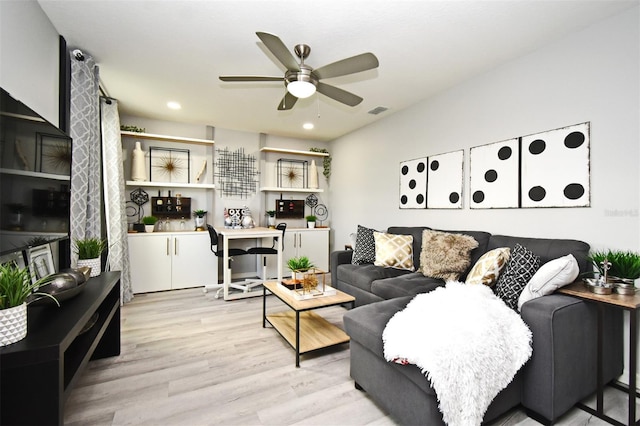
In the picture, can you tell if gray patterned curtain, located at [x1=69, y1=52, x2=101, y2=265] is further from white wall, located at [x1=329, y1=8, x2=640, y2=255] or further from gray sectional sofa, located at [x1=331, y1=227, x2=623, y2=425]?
white wall, located at [x1=329, y1=8, x2=640, y2=255]

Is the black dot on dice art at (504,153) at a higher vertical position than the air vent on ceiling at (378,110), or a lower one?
lower

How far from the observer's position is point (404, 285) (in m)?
2.66

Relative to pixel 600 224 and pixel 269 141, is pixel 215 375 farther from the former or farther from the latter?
pixel 269 141

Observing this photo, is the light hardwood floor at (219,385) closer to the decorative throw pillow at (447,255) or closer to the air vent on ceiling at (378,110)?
the decorative throw pillow at (447,255)

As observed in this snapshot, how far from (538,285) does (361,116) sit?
10.4 feet

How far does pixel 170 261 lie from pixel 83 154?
6.51ft

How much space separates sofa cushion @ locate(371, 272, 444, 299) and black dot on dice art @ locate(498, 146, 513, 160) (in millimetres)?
1303

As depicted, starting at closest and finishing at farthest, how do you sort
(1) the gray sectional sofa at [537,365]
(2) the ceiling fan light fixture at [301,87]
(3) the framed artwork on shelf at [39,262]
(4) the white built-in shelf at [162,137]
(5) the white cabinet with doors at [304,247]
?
1. (1) the gray sectional sofa at [537,365]
2. (3) the framed artwork on shelf at [39,262]
3. (2) the ceiling fan light fixture at [301,87]
4. (4) the white built-in shelf at [162,137]
5. (5) the white cabinet with doors at [304,247]

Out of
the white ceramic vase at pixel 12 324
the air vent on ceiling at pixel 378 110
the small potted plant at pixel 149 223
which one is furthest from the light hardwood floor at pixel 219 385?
the air vent on ceiling at pixel 378 110

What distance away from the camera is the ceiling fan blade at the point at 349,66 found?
6.32 feet

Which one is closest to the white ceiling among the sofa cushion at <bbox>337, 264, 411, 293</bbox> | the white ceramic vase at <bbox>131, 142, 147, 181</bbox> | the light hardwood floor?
the white ceramic vase at <bbox>131, 142, 147, 181</bbox>

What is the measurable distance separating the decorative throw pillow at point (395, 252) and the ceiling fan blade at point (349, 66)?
195 cm

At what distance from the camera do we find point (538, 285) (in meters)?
1.77

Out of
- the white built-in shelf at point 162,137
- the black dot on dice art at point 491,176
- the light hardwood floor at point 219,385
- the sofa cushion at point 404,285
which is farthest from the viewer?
the white built-in shelf at point 162,137
